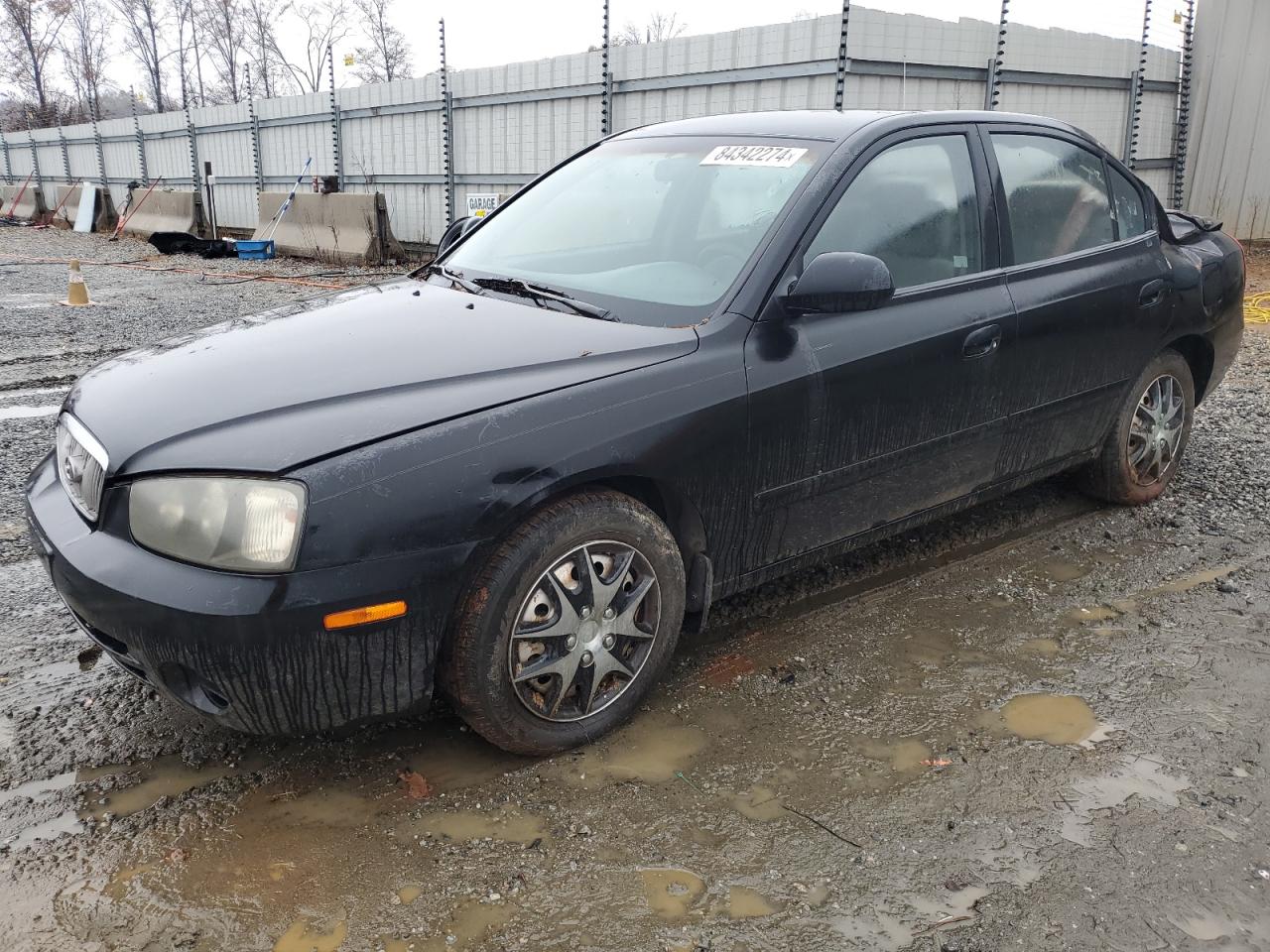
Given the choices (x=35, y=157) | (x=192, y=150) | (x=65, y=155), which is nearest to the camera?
(x=192, y=150)

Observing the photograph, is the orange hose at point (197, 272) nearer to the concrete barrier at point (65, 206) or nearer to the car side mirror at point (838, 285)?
the car side mirror at point (838, 285)

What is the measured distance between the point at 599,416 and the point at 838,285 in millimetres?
812

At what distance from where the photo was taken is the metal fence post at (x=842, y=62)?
9.78m

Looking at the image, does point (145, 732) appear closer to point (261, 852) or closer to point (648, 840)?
point (261, 852)

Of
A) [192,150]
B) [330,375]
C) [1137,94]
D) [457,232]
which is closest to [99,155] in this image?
[192,150]

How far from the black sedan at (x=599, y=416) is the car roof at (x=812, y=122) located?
18mm

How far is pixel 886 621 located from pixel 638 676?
1.11 metres

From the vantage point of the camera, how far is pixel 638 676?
276 centimetres

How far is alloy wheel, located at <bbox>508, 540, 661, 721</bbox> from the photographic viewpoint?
249cm

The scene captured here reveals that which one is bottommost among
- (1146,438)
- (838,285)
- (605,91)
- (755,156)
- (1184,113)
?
(1146,438)

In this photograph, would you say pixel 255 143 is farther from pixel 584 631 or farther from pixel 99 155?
pixel 584 631

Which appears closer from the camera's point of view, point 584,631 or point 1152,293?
point 584,631

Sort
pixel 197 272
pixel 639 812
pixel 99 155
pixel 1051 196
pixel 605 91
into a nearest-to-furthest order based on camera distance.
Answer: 1. pixel 639 812
2. pixel 1051 196
3. pixel 605 91
4. pixel 197 272
5. pixel 99 155

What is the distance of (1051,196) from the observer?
152 inches
